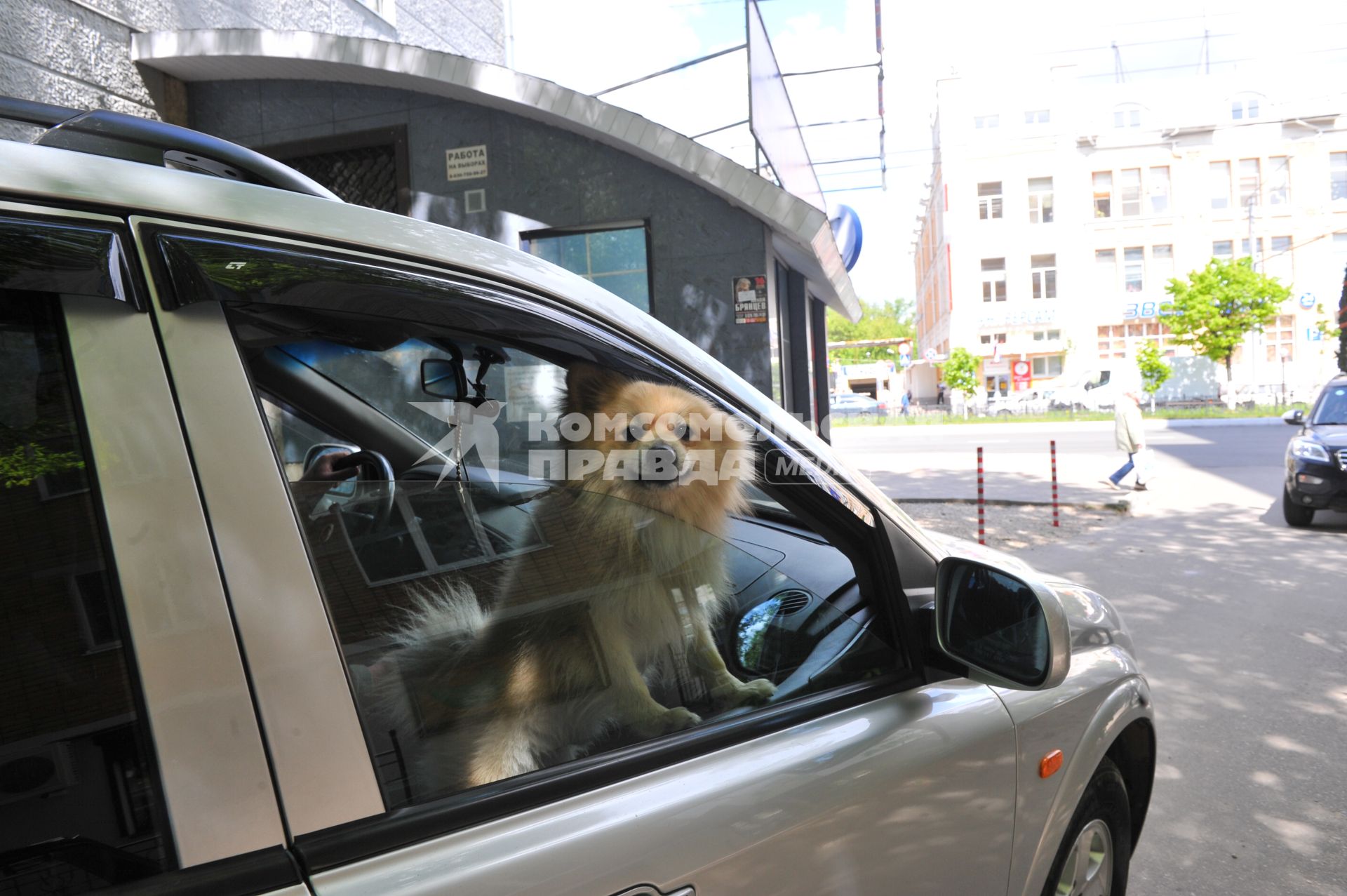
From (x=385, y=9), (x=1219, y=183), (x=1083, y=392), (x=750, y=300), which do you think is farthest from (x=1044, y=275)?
(x=750, y=300)

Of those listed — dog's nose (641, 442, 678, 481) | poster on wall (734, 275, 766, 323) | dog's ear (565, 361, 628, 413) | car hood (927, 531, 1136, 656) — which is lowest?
car hood (927, 531, 1136, 656)

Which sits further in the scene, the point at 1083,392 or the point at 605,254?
the point at 1083,392

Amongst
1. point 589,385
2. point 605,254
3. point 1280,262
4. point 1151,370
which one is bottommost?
point 589,385

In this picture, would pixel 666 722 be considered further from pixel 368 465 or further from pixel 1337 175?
pixel 1337 175

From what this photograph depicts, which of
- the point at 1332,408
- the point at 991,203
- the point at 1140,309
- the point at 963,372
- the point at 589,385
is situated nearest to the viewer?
the point at 589,385

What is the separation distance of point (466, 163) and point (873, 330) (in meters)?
87.7

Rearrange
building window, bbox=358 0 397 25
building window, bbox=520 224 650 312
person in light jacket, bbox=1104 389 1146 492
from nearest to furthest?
building window, bbox=520 224 650 312 → building window, bbox=358 0 397 25 → person in light jacket, bbox=1104 389 1146 492

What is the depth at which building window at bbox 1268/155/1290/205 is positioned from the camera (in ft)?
150

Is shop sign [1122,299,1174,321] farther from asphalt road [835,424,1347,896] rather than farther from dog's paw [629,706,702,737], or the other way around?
dog's paw [629,706,702,737]

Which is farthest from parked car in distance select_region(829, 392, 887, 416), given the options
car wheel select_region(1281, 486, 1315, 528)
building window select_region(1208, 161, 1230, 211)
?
car wheel select_region(1281, 486, 1315, 528)

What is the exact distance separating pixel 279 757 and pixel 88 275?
1.69ft

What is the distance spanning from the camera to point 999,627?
5.38ft

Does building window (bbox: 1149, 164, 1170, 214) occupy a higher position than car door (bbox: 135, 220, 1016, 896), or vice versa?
building window (bbox: 1149, 164, 1170, 214)

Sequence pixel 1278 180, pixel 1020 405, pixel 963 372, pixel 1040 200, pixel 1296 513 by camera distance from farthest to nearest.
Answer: pixel 1040 200 → pixel 1278 180 → pixel 963 372 → pixel 1020 405 → pixel 1296 513
